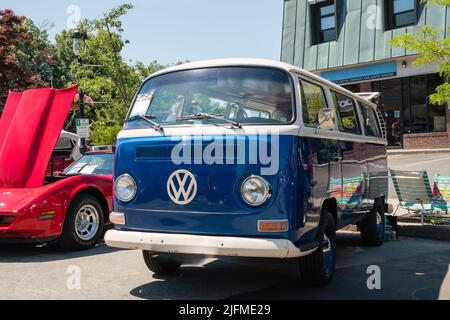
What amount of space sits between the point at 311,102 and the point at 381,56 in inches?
802

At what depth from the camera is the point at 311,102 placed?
4988 millimetres

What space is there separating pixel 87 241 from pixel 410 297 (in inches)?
171

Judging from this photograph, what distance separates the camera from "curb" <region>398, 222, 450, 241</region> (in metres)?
7.71

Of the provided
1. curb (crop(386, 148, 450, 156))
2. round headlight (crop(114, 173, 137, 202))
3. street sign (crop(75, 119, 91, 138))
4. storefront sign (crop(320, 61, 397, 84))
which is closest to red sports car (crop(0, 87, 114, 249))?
round headlight (crop(114, 173, 137, 202))

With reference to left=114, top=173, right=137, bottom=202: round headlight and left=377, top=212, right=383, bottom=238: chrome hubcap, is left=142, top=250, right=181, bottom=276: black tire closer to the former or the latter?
left=114, top=173, right=137, bottom=202: round headlight

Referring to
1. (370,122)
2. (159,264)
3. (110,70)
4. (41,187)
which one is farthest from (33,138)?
(110,70)

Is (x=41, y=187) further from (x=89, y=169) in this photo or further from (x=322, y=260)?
(x=322, y=260)

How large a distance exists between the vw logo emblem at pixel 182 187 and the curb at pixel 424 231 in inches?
195

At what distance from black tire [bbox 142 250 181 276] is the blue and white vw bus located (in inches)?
0.6

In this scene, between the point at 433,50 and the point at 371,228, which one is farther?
the point at 433,50

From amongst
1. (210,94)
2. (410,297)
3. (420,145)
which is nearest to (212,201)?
(210,94)

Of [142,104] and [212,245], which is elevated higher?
[142,104]

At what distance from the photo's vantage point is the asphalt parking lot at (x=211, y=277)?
4.77 metres
